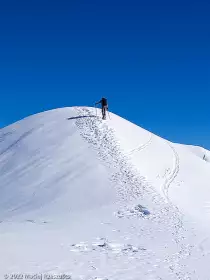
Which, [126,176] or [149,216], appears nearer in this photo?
[149,216]

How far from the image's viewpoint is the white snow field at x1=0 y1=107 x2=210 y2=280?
1265cm

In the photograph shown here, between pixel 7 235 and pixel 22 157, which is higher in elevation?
pixel 22 157

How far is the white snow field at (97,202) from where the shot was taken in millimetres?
12648

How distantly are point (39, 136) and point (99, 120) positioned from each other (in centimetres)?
659

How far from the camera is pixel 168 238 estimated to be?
17141 mm

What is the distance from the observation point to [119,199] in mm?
23766

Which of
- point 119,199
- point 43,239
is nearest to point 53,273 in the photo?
point 43,239

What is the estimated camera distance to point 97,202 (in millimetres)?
23516

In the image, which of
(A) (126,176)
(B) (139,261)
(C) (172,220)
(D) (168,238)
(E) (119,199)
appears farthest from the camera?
Result: (A) (126,176)

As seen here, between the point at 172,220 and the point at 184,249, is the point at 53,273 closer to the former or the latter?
the point at 184,249

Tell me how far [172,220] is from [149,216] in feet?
4.39

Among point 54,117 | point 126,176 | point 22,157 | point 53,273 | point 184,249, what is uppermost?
point 54,117

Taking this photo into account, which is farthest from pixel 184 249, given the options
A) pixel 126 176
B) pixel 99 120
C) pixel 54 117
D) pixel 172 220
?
pixel 54 117

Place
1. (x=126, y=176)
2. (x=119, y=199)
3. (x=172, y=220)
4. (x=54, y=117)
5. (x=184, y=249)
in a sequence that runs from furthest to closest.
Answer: (x=54, y=117)
(x=126, y=176)
(x=119, y=199)
(x=172, y=220)
(x=184, y=249)
